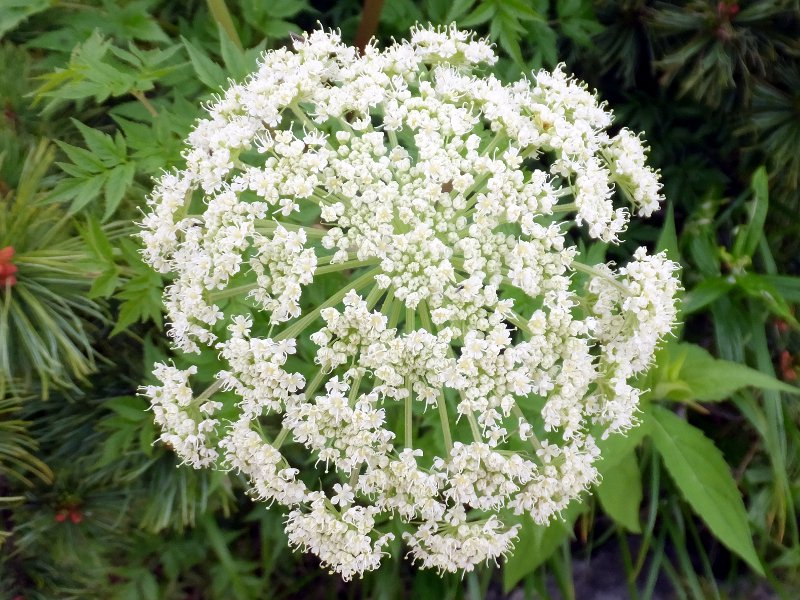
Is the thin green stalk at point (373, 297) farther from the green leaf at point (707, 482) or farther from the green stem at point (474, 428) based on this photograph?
the green leaf at point (707, 482)

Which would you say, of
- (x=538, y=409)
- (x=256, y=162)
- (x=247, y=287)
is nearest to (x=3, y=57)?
(x=256, y=162)

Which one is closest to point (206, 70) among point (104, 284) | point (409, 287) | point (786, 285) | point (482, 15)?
point (104, 284)

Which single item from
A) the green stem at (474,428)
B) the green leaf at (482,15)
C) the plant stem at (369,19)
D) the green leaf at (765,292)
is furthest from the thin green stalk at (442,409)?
the green leaf at (765,292)

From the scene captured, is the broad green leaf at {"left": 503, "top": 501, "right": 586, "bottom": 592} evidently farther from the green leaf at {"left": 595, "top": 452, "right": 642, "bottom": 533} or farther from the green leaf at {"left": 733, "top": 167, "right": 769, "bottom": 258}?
the green leaf at {"left": 733, "top": 167, "right": 769, "bottom": 258}

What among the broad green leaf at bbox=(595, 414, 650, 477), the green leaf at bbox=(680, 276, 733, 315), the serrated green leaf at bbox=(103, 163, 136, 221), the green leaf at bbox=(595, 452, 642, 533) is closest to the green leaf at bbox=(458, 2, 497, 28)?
the serrated green leaf at bbox=(103, 163, 136, 221)

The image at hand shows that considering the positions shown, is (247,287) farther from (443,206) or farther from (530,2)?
(530,2)

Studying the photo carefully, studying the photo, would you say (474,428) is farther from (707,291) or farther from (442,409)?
(707,291)
